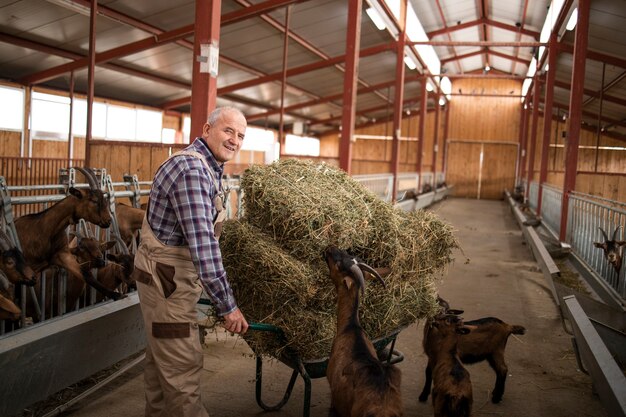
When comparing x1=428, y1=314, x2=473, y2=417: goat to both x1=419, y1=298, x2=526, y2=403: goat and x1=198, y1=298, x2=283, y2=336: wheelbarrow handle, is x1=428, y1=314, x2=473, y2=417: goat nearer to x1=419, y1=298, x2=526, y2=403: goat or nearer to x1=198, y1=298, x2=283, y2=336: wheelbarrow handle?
x1=419, y1=298, x2=526, y2=403: goat

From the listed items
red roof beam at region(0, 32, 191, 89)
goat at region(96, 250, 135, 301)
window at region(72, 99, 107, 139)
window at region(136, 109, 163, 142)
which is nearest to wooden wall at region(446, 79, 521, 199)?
window at region(136, 109, 163, 142)

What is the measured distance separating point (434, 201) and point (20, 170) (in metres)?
15.4

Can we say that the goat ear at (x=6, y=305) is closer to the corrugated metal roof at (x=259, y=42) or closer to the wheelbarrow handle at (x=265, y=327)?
the wheelbarrow handle at (x=265, y=327)

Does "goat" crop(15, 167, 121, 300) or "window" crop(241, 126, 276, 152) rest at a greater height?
"window" crop(241, 126, 276, 152)

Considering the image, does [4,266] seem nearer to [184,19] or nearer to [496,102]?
[184,19]

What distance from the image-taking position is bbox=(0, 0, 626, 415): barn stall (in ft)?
15.9

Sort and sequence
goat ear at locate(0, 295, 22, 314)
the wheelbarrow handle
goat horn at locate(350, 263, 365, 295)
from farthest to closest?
goat ear at locate(0, 295, 22, 314), the wheelbarrow handle, goat horn at locate(350, 263, 365, 295)

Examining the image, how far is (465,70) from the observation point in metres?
30.8

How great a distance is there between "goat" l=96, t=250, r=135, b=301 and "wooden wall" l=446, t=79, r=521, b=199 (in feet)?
92.0

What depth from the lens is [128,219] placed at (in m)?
5.59

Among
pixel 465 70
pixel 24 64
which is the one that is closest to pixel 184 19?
pixel 24 64

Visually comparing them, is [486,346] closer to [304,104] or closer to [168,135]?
[168,135]

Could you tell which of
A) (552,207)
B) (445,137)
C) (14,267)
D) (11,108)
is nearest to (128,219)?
(14,267)

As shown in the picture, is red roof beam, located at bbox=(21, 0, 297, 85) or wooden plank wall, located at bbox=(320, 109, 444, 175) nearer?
red roof beam, located at bbox=(21, 0, 297, 85)
